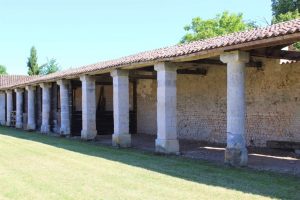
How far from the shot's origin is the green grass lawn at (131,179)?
23.0ft

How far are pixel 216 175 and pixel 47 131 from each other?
15.2 meters

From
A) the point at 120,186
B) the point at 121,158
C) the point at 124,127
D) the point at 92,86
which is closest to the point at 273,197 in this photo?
the point at 120,186

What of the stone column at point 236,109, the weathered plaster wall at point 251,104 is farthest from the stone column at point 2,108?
the stone column at point 236,109

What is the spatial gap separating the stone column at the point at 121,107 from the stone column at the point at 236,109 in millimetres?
5289

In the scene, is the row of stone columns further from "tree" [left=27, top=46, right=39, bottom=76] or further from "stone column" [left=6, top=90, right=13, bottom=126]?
"tree" [left=27, top=46, right=39, bottom=76]

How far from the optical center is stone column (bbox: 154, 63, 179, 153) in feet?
41.3

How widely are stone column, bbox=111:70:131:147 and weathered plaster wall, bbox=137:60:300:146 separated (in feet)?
10.7

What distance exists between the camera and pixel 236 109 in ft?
34.1

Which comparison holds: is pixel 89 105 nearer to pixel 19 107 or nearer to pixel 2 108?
pixel 19 107

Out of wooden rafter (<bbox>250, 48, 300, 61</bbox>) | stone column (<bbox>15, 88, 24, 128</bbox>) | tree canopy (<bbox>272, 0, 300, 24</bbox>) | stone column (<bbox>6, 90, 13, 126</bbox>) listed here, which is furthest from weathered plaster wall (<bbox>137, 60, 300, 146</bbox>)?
tree canopy (<bbox>272, 0, 300, 24</bbox>)

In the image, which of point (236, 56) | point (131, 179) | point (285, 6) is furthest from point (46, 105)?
point (285, 6)

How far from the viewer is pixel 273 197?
6.73 metres

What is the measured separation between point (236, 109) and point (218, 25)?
1211 inches

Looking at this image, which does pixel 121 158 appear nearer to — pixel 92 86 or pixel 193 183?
pixel 193 183
